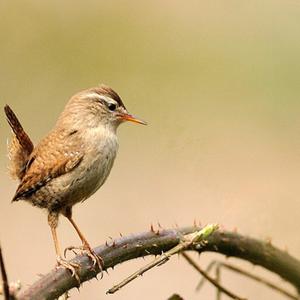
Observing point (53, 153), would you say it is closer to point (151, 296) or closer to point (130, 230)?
point (151, 296)

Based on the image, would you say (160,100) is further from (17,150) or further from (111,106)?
(17,150)

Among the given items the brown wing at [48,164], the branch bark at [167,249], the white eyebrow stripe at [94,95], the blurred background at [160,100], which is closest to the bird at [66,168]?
the brown wing at [48,164]

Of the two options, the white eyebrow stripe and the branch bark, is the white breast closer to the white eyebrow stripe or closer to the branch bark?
the white eyebrow stripe

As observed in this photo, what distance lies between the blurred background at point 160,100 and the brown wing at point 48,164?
18.6 inches

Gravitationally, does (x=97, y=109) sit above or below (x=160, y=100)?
below

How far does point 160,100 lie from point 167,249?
4.68m

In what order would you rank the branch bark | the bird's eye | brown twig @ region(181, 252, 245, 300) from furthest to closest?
the bird's eye < brown twig @ region(181, 252, 245, 300) < the branch bark

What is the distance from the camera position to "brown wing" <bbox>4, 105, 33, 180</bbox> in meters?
3.72

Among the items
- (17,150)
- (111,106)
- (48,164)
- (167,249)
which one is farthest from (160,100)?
(167,249)

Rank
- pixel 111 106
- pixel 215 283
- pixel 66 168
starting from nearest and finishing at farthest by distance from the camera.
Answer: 1. pixel 215 283
2. pixel 66 168
3. pixel 111 106

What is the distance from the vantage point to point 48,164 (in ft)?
11.3

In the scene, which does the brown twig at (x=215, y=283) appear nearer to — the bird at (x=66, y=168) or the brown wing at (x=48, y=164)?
the bird at (x=66, y=168)

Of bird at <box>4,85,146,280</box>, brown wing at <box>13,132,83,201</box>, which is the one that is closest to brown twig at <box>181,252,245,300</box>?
bird at <box>4,85,146,280</box>

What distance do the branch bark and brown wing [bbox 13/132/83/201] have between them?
96cm
